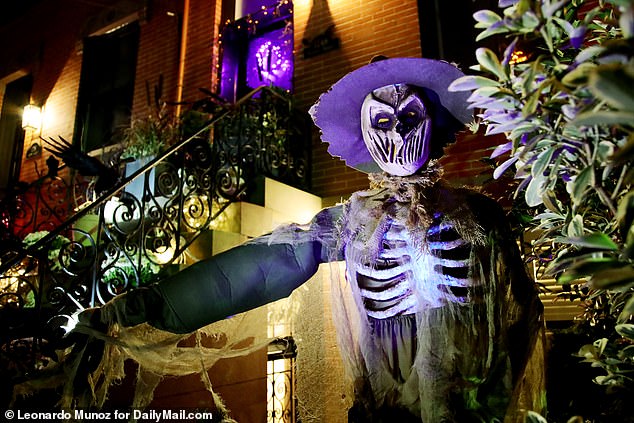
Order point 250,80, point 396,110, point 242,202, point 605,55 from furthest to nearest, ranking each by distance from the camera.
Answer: point 250,80 → point 242,202 → point 396,110 → point 605,55

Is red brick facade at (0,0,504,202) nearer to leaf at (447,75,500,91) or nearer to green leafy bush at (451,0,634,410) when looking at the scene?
green leafy bush at (451,0,634,410)

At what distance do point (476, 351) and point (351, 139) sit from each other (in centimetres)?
124

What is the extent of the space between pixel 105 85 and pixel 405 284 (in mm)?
9939

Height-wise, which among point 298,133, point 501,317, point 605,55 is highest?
point 298,133

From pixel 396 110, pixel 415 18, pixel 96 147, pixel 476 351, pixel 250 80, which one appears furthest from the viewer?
pixel 96 147

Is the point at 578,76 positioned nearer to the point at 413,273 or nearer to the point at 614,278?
the point at 614,278

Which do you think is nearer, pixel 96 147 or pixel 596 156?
pixel 596 156

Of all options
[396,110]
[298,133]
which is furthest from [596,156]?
[298,133]

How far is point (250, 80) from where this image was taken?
25.1ft

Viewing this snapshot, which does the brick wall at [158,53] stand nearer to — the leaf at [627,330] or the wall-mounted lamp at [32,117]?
the wall-mounted lamp at [32,117]

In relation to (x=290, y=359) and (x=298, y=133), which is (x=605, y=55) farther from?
(x=298, y=133)

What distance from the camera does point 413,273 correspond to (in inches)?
69.2

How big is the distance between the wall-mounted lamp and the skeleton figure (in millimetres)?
10635

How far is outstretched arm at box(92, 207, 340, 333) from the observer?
5.92 feet
